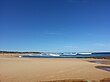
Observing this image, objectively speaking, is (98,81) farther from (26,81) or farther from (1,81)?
(1,81)

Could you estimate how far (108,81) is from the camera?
14.6 metres

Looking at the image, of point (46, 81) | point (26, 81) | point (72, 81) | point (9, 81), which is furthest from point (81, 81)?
point (9, 81)

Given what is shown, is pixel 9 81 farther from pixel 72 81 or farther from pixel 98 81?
pixel 98 81

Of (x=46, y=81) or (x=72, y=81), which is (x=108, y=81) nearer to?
(x=72, y=81)

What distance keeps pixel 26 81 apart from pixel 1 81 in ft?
5.68

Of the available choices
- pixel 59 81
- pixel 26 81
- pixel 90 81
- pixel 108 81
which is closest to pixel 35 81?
pixel 26 81

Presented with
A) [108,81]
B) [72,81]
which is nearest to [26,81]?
[72,81]

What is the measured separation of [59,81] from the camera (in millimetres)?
14445

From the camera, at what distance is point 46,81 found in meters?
14.5

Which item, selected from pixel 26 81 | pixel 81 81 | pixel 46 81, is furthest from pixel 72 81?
pixel 26 81

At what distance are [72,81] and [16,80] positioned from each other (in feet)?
13.4

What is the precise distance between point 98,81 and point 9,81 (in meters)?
6.37

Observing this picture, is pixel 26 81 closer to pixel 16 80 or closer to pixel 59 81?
pixel 16 80

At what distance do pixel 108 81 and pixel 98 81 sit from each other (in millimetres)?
728
